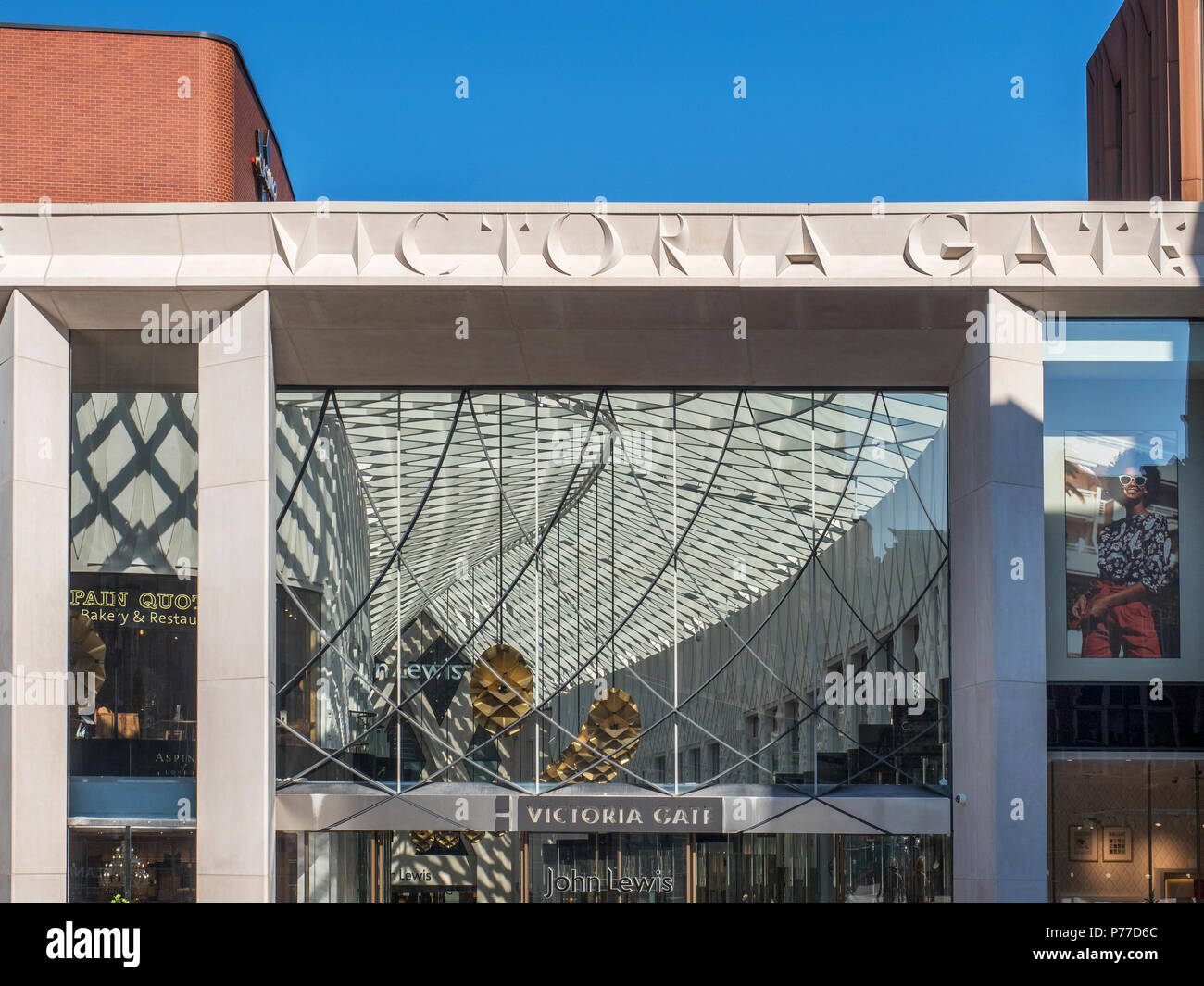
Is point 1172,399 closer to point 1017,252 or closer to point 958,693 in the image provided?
point 1017,252

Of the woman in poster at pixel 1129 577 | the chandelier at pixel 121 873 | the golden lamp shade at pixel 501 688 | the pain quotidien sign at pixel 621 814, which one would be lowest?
the chandelier at pixel 121 873

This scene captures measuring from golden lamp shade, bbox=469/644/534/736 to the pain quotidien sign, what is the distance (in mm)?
1693

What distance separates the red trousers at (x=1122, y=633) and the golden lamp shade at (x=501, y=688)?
10807 mm

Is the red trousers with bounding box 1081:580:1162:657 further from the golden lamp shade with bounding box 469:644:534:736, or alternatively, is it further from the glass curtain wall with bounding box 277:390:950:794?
the golden lamp shade with bounding box 469:644:534:736

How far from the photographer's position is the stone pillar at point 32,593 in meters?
23.4

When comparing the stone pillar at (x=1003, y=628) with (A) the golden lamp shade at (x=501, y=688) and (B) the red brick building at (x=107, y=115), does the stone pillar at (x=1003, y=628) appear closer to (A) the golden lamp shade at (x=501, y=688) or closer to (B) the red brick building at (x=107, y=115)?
(A) the golden lamp shade at (x=501, y=688)

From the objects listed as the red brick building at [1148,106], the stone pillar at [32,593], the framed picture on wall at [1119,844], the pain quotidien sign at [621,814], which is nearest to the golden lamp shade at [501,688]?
the pain quotidien sign at [621,814]

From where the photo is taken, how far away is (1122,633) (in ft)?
85.6

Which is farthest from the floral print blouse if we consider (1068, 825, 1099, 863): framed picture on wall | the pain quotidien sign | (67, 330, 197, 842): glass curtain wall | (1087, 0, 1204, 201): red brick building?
(67, 330, 197, 842): glass curtain wall

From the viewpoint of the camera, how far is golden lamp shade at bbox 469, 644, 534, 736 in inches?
1088

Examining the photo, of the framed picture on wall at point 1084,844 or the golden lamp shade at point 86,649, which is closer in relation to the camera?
the golden lamp shade at point 86,649

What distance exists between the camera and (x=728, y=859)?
2723 cm

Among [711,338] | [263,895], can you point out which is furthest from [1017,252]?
[263,895]

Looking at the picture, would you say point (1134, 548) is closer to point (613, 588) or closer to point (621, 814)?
point (613, 588)
